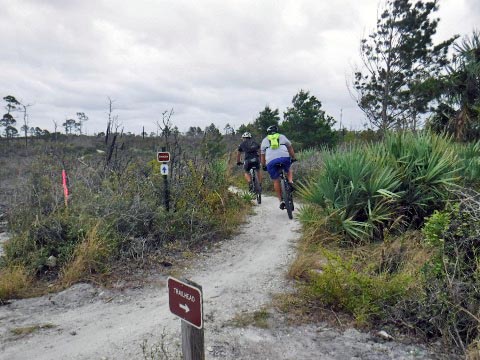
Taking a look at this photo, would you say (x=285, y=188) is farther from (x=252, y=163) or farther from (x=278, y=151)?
(x=252, y=163)

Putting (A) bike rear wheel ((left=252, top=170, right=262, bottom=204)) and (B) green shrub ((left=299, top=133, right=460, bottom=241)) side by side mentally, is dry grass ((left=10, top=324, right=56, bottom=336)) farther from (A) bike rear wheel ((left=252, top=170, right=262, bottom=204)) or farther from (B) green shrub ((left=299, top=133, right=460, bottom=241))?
(A) bike rear wheel ((left=252, top=170, right=262, bottom=204))

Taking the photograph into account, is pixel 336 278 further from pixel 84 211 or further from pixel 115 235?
pixel 84 211

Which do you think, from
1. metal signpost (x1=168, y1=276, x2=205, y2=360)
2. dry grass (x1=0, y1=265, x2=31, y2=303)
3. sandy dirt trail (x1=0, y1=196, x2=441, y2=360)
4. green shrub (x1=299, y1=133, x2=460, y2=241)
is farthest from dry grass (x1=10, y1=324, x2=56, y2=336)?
green shrub (x1=299, y1=133, x2=460, y2=241)

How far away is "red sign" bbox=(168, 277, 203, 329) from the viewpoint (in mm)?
2090

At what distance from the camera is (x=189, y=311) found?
84.1 inches

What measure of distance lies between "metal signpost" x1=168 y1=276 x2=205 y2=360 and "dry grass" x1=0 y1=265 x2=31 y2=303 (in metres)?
3.15

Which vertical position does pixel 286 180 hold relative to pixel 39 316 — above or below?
above

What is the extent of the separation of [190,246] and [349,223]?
253 cm

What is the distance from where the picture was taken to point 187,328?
2.22 m

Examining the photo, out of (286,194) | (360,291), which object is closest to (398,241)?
(360,291)

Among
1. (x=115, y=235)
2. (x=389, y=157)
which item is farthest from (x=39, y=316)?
(x=389, y=157)

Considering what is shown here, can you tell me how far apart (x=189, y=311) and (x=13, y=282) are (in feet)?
11.1

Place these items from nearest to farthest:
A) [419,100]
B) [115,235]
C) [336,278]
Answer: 1. [336,278]
2. [115,235]
3. [419,100]

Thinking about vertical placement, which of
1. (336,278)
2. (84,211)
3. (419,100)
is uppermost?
(419,100)
